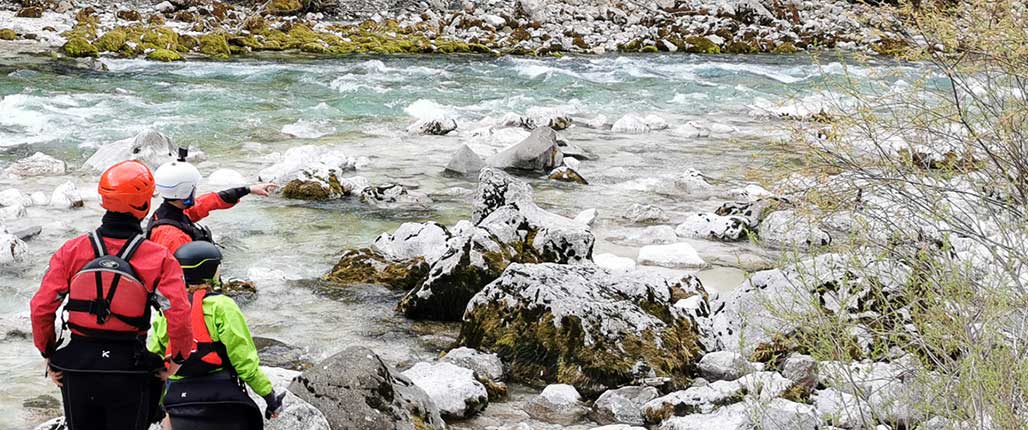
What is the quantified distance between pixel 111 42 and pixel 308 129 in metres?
11.1

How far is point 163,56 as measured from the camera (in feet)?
78.6

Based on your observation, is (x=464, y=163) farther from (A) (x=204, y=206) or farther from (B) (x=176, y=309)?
(B) (x=176, y=309)

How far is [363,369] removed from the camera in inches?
204

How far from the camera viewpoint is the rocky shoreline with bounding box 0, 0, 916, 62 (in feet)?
84.5

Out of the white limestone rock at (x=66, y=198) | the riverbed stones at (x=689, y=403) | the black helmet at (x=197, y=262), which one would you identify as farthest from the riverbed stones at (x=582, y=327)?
the white limestone rock at (x=66, y=198)

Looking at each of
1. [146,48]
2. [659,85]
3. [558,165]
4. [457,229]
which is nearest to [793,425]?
[457,229]

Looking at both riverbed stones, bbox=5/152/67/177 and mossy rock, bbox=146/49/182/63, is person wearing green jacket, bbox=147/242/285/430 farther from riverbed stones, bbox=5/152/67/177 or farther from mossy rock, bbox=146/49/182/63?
mossy rock, bbox=146/49/182/63

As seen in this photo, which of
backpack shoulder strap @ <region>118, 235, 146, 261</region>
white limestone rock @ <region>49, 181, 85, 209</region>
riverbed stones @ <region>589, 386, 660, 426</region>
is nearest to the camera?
backpack shoulder strap @ <region>118, 235, 146, 261</region>

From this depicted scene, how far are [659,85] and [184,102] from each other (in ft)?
35.7

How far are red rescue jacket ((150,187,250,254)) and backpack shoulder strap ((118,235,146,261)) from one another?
63 centimetres

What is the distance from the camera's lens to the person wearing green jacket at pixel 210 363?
3.68m

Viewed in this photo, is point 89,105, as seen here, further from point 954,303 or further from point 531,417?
point 954,303

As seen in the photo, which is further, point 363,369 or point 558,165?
point 558,165

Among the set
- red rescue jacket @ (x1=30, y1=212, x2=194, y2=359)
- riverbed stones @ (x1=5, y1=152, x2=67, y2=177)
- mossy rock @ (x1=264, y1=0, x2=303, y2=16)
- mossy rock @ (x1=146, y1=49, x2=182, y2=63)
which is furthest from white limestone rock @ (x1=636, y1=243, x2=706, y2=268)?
mossy rock @ (x1=264, y1=0, x2=303, y2=16)
